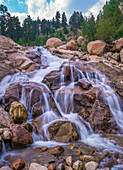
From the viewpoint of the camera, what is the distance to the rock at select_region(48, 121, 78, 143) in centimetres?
585

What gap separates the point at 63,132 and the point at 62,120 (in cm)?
73

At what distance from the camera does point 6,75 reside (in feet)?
38.2

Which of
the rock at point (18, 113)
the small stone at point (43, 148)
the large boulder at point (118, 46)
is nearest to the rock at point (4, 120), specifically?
the rock at point (18, 113)

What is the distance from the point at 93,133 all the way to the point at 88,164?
2722 millimetres

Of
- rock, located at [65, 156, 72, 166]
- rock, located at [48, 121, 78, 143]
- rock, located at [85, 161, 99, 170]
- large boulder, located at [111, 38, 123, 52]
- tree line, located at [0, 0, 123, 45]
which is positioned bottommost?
rock, located at [85, 161, 99, 170]

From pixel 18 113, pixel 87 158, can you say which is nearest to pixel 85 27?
pixel 18 113

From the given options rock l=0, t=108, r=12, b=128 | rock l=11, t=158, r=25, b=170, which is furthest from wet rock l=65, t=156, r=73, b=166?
rock l=0, t=108, r=12, b=128

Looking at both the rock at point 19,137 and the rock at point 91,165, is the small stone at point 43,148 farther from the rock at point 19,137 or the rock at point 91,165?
the rock at point 91,165

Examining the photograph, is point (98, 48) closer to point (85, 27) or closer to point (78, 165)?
point (85, 27)

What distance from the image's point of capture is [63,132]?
19.8 ft

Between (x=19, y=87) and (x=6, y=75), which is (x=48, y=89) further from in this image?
(x=6, y=75)

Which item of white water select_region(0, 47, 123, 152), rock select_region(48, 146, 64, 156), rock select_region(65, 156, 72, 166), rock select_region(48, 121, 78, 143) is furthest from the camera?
white water select_region(0, 47, 123, 152)

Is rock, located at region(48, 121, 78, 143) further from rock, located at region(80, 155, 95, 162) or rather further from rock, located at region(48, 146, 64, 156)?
rock, located at region(80, 155, 95, 162)

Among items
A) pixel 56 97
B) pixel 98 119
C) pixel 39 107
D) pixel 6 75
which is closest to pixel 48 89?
pixel 56 97
